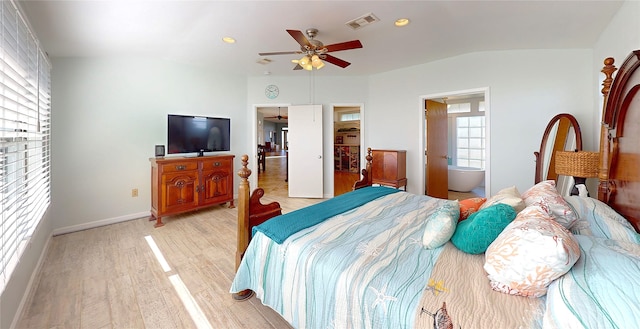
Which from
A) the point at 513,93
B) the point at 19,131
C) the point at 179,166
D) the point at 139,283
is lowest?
the point at 139,283

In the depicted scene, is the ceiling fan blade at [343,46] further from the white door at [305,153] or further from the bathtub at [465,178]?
the bathtub at [465,178]

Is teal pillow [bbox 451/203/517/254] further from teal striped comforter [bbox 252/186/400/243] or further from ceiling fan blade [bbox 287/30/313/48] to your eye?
ceiling fan blade [bbox 287/30/313/48]

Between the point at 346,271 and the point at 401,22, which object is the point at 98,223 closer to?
the point at 346,271

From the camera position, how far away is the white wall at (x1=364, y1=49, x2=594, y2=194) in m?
3.05

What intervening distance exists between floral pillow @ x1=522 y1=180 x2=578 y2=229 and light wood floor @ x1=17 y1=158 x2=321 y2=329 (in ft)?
5.44

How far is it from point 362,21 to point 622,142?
2.23 metres

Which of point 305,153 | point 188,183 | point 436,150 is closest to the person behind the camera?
point 188,183

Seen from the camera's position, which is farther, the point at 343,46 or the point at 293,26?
the point at 293,26

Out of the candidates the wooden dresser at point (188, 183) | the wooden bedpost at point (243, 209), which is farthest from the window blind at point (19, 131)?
the wooden bedpost at point (243, 209)

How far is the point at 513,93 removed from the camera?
3365 millimetres

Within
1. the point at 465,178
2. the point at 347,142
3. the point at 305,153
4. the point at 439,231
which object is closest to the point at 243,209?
the point at 439,231

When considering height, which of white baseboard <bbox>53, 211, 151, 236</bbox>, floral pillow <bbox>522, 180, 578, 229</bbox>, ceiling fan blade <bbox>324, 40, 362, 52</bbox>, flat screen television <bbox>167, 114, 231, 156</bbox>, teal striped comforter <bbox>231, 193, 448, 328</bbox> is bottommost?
white baseboard <bbox>53, 211, 151, 236</bbox>

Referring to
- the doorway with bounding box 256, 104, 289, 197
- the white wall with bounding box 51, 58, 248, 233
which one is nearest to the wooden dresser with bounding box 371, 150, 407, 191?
the doorway with bounding box 256, 104, 289, 197

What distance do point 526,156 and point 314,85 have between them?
11.8 feet
